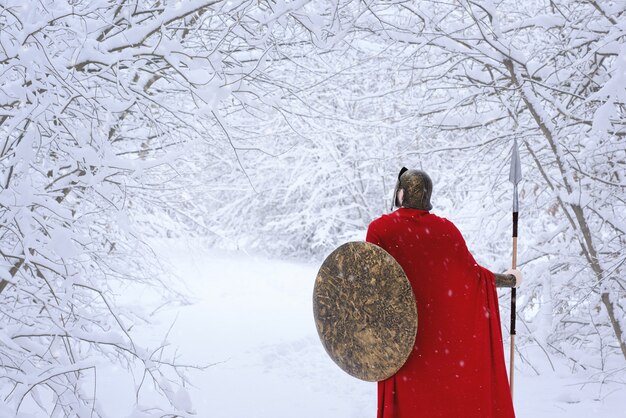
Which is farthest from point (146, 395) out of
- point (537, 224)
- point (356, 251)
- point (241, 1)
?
point (537, 224)

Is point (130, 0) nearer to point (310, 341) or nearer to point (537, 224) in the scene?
point (310, 341)

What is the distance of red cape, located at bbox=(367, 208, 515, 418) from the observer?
10.5 feet

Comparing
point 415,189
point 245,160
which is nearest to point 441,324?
point 415,189

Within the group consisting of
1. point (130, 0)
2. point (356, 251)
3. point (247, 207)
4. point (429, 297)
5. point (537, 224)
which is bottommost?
point (429, 297)

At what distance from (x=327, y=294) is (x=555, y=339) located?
3811mm

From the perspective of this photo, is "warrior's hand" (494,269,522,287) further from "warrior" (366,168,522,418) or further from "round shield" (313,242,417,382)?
"round shield" (313,242,417,382)

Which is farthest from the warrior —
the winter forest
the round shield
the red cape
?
the winter forest

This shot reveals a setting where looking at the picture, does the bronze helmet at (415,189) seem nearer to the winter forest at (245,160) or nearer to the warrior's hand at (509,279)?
the warrior's hand at (509,279)

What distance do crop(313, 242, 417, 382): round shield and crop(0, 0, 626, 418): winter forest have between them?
2.16 ft

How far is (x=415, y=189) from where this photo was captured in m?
3.29

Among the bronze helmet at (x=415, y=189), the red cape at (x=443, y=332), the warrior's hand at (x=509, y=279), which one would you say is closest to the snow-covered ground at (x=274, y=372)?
the red cape at (x=443, y=332)

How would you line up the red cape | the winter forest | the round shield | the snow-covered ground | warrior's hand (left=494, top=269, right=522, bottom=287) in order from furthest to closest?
1. the snow-covered ground
2. warrior's hand (left=494, top=269, right=522, bottom=287)
3. the red cape
4. the round shield
5. the winter forest

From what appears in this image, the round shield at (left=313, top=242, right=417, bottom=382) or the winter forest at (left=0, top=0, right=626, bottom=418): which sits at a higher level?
the winter forest at (left=0, top=0, right=626, bottom=418)

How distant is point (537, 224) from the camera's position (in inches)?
343
